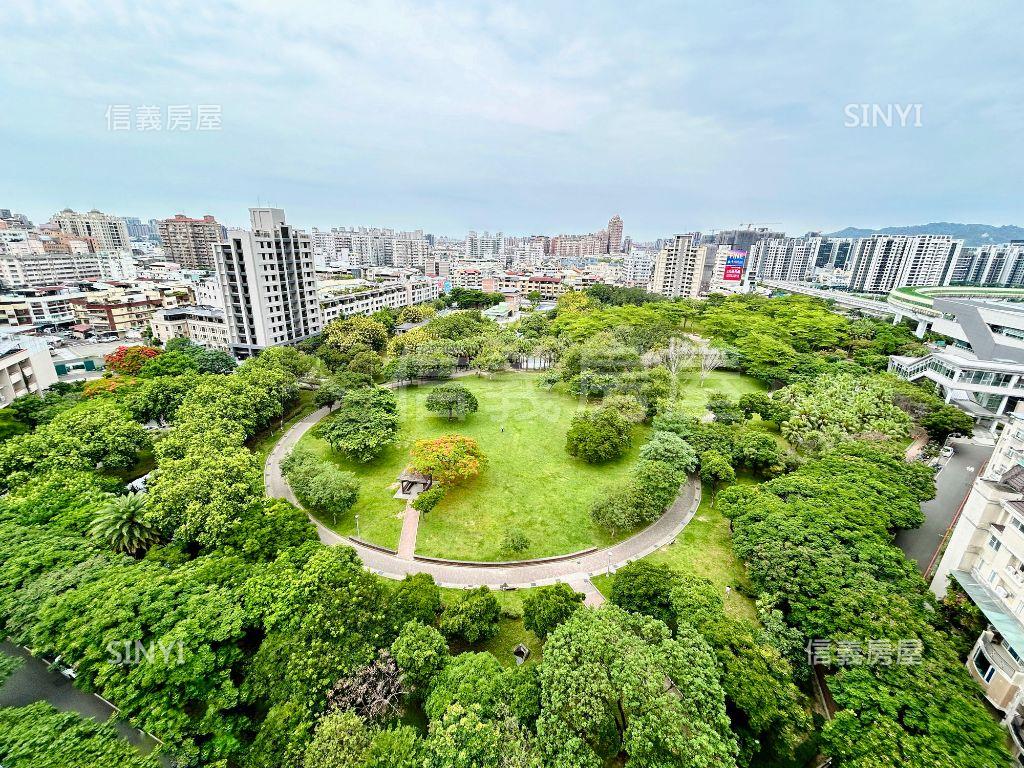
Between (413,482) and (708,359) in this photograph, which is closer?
(413,482)

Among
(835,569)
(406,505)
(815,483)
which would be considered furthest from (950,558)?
(406,505)

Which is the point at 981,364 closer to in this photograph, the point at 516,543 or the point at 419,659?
the point at 516,543

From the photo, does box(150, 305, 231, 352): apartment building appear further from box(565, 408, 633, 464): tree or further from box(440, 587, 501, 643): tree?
box(440, 587, 501, 643): tree

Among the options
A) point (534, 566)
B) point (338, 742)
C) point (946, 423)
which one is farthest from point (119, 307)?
point (946, 423)

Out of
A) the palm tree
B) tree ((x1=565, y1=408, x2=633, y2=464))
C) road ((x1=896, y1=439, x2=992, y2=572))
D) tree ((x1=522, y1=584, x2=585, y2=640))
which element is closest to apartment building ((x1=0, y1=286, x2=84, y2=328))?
the palm tree

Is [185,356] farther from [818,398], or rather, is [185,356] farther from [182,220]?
[182,220]
